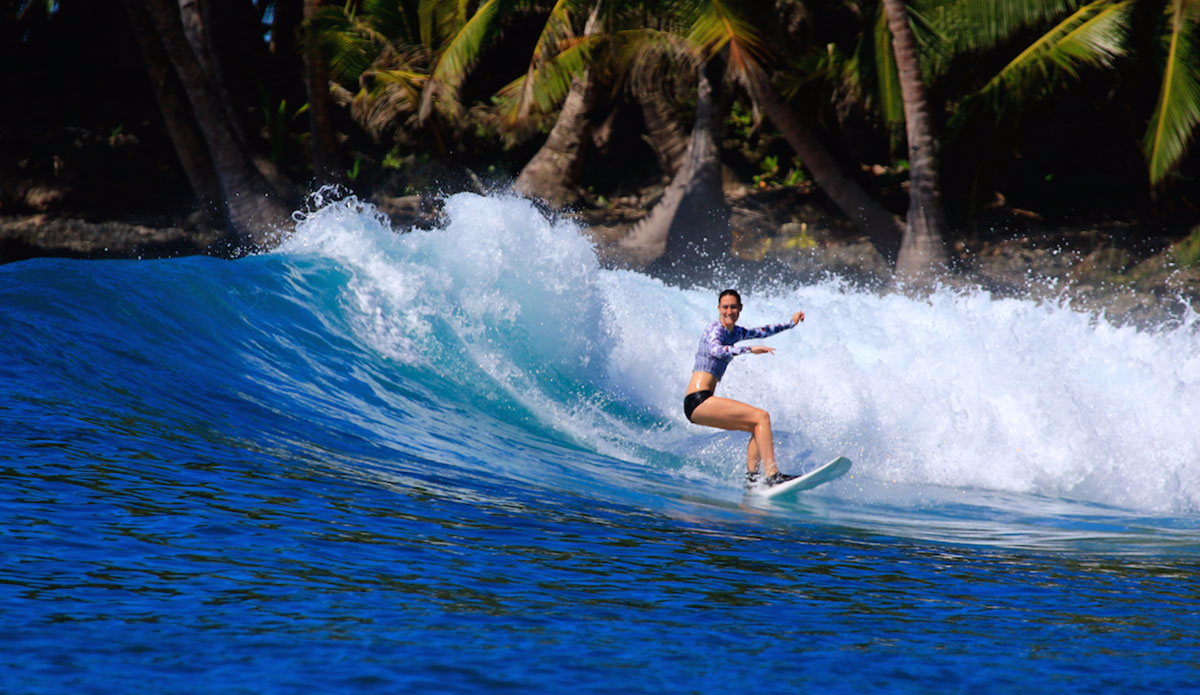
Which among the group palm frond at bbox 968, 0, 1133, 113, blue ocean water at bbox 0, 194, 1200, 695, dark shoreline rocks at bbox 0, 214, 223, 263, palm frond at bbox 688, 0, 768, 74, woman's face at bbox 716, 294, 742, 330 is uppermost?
palm frond at bbox 968, 0, 1133, 113

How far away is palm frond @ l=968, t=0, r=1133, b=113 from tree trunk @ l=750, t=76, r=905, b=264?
96.2 inches

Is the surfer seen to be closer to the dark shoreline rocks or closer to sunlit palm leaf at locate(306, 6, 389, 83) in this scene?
sunlit palm leaf at locate(306, 6, 389, 83)

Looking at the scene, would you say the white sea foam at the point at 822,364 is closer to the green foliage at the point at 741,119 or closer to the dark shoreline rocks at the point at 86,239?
the green foliage at the point at 741,119

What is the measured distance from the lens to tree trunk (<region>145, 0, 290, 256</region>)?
59.7 feet

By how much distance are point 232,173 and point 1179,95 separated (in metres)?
14.3

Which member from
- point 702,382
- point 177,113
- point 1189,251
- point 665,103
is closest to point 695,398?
point 702,382

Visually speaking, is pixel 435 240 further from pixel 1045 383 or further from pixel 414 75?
pixel 414 75

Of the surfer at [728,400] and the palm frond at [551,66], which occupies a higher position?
the palm frond at [551,66]

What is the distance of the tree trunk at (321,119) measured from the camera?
2047 cm

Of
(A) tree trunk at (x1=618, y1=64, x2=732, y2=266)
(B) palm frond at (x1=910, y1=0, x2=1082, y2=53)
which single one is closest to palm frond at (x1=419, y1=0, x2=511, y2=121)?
(A) tree trunk at (x1=618, y1=64, x2=732, y2=266)

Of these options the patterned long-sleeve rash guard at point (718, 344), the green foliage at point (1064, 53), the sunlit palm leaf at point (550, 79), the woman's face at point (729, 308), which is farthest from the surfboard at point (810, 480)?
the sunlit palm leaf at point (550, 79)

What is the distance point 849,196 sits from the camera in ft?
60.0

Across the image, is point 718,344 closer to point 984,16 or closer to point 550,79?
point 984,16

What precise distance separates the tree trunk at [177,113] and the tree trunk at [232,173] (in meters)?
0.24
